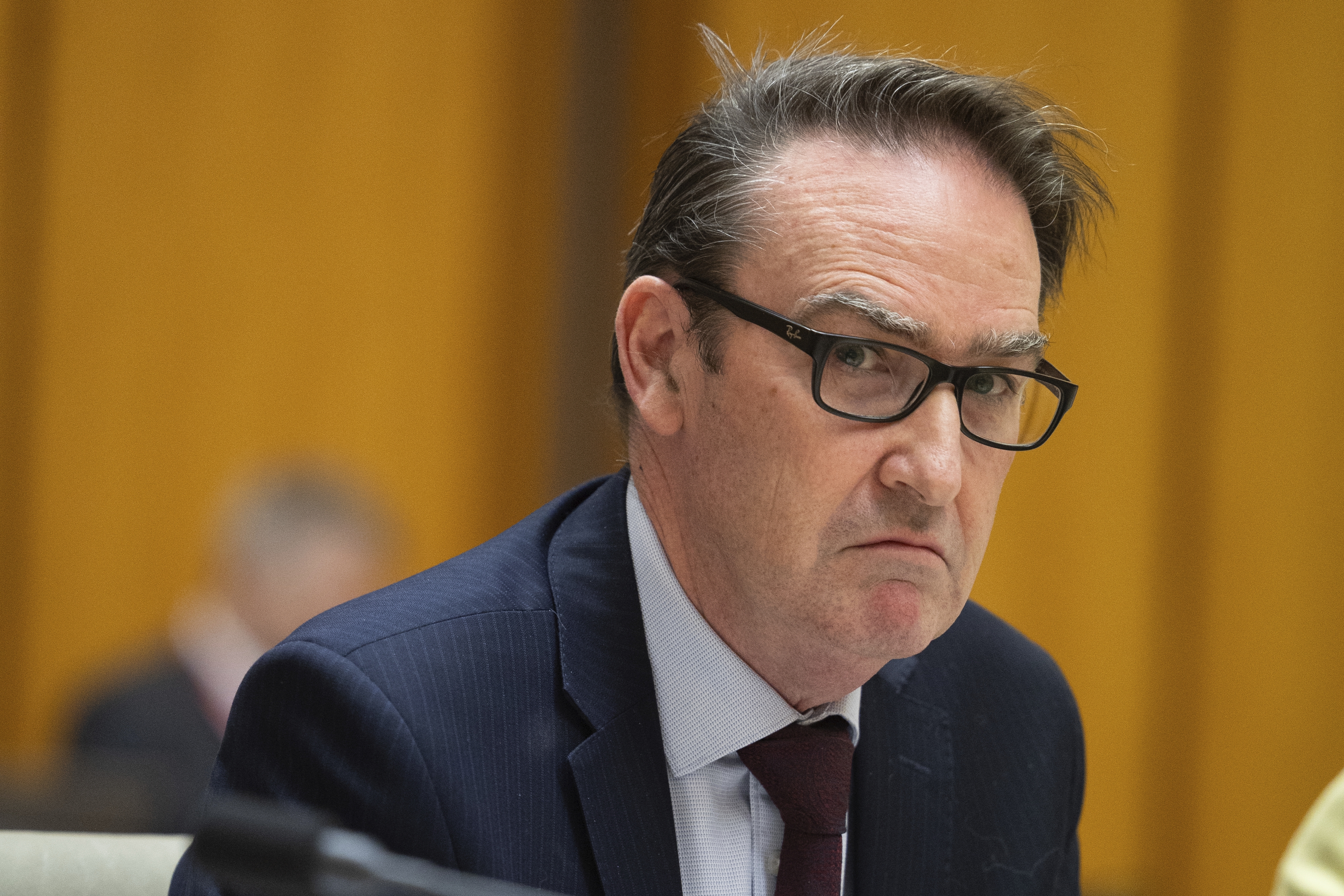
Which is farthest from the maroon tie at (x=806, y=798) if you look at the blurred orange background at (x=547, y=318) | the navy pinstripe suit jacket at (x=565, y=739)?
the blurred orange background at (x=547, y=318)

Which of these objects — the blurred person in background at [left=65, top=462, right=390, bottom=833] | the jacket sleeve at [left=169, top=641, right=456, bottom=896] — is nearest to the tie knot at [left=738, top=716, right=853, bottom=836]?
the jacket sleeve at [left=169, top=641, right=456, bottom=896]

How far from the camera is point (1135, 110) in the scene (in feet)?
9.28

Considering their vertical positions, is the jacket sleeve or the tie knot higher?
the jacket sleeve

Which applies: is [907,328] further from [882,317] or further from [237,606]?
[237,606]

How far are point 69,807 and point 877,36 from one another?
97.6 inches

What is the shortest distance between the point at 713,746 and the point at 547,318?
2513mm

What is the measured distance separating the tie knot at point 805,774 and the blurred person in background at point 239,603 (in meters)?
1.86

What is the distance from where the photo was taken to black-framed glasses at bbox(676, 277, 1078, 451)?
3.77 feet

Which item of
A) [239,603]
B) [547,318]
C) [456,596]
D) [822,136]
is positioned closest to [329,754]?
[456,596]

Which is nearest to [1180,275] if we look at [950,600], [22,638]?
[950,600]

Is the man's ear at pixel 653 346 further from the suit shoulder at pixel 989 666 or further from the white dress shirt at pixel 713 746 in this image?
the suit shoulder at pixel 989 666

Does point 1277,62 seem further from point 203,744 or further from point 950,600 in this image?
point 203,744

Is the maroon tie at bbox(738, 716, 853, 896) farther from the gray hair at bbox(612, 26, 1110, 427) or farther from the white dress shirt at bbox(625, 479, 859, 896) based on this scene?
the gray hair at bbox(612, 26, 1110, 427)

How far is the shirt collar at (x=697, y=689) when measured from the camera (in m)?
1.21
